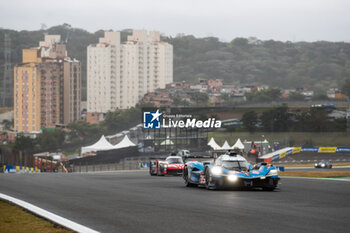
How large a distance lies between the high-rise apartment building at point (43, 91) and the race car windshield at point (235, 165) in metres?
163

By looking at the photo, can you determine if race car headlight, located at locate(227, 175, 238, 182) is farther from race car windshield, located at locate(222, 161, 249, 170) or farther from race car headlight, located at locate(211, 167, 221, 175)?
race car windshield, located at locate(222, 161, 249, 170)

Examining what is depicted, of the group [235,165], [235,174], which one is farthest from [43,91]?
[235,174]

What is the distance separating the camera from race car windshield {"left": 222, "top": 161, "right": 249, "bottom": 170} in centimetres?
2166

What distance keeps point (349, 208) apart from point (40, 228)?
7076mm

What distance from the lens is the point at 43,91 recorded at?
186m

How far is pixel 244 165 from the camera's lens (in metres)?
21.9

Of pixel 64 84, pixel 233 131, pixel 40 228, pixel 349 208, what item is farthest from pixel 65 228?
pixel 64 84

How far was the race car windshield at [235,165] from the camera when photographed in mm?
21656

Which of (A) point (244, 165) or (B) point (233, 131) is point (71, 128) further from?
(A) point (244, 165)

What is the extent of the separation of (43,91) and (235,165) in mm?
169544

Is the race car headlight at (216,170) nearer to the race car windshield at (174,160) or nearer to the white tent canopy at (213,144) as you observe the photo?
the race car windshield at (174,160)

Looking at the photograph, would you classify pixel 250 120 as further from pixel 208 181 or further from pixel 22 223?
pixel 22 223

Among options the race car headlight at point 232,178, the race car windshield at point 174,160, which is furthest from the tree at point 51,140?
the race car headlight at point 232,178

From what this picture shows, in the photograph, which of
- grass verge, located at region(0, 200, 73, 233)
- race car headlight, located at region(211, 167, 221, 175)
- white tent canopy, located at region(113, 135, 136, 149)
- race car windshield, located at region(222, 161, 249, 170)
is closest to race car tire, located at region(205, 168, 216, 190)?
→ race car headlight, located at region(211, 167, 221, 175)
